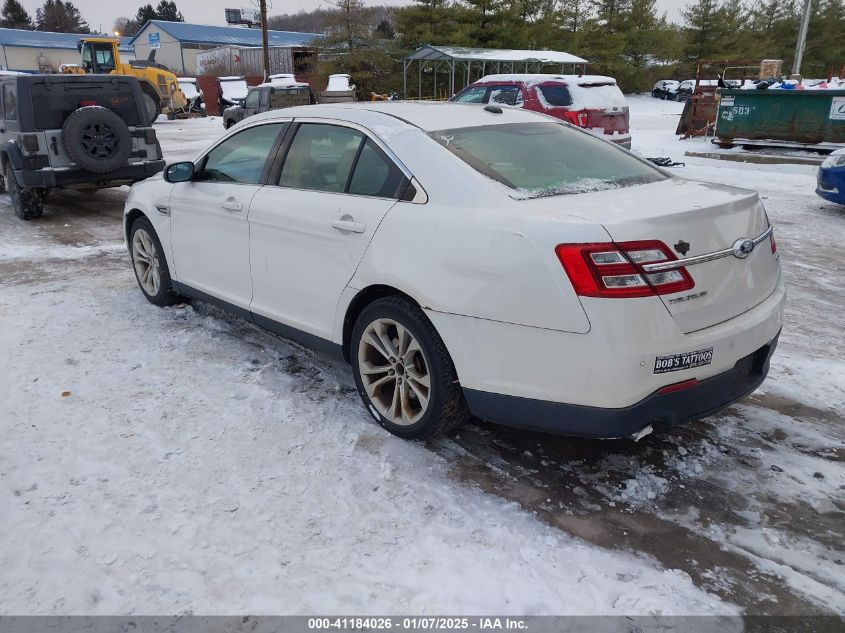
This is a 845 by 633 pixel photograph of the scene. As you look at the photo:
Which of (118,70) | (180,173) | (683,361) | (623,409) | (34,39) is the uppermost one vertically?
(34,39)

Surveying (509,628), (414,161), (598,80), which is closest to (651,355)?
(509,628)

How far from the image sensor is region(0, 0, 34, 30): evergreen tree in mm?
87250

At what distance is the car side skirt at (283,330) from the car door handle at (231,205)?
644mm

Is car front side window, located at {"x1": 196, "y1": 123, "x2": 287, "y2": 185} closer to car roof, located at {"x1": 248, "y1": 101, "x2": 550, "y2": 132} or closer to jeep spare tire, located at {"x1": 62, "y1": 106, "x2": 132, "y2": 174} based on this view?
car roof, located at {"x1": 248, "y1": 101, "x2": 550, "y2": 132}

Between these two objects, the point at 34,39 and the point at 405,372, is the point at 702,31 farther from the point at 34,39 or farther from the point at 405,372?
the point at 34,39

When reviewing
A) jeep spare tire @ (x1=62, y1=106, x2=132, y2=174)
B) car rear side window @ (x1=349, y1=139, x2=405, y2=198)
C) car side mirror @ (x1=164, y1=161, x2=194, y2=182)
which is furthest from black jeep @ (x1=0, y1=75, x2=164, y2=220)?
car rear side window @ (x1=349, y1=139, x2=405, y2=198)

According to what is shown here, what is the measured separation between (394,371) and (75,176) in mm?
7328

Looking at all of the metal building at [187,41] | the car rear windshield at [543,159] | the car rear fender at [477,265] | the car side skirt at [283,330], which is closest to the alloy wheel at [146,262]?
the car side skirt at [283,330]

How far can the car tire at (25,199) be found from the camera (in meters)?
8.94

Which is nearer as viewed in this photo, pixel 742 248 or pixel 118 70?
pixel 742 248

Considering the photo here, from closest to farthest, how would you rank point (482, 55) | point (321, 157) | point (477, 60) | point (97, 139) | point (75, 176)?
1. point (321, 157)
2. point (97, 139)
3. point (75, 176)
4. point (482, 55)
5. point (477, 60)

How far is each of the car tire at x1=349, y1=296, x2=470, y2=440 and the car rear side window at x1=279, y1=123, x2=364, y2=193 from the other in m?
0.81

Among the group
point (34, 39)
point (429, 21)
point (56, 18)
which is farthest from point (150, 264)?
point (56, 18)

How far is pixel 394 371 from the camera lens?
10.9ft
